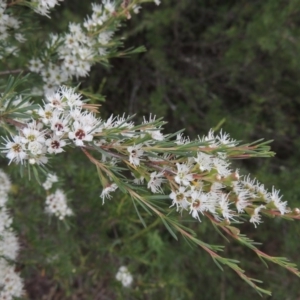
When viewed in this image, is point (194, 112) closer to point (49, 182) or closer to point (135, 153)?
point (49, 182)

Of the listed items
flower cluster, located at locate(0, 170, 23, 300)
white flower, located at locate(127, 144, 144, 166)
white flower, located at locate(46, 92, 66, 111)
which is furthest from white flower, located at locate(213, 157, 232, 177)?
flower cluster, located at locate(0, 170, 23, 300)

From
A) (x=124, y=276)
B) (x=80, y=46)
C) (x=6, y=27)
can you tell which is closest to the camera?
(x=6, y=27)

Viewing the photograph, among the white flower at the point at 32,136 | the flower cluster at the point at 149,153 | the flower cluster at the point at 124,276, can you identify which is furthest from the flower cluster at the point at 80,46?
the flower cluster at the point at 124,276

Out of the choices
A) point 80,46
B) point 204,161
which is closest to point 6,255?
point 80,46

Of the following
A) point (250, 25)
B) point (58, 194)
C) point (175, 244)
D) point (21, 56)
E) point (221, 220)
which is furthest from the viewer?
point (175, 244)

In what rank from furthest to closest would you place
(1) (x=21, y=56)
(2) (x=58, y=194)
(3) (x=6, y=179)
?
(1) (x=21, y=56)
(2) (x=58, y=194)
(3) (x=6, y=179)

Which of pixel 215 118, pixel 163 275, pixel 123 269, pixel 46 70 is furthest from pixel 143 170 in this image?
pixel 215 118

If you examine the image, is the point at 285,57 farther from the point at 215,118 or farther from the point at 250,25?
the point at 215,118

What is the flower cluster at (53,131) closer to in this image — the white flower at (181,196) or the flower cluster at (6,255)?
the white flower at (181,196)
